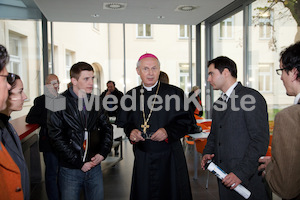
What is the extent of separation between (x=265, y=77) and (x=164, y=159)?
11.3ft

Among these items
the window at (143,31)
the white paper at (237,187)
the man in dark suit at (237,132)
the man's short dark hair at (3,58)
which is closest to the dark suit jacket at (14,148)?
the man's short dark hair at (3,58)

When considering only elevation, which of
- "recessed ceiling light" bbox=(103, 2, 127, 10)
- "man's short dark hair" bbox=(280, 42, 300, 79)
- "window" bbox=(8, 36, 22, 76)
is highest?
"recessed ceiling light" bbox=(103, 2, 127, 10)

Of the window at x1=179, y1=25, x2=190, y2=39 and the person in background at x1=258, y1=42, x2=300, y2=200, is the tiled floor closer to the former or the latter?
the person in background at x1=258, y1=42, x2=300, y2=200

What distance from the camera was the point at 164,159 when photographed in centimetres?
213

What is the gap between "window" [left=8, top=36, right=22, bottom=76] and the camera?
649cm

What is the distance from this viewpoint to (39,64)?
6.74 m

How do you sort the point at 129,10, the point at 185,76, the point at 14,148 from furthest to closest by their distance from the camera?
the point at 185,76
the point at 129,10
the point at 14,148

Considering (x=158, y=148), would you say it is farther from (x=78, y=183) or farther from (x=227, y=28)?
(x=227, y=28)

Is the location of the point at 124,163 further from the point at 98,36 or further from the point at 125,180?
the point at 98,36

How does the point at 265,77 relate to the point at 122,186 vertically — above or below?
above

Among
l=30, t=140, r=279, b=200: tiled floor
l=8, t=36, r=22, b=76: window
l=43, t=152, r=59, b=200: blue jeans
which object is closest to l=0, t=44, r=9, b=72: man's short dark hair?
l=43, t=152, r=59, b=200: blue jeans

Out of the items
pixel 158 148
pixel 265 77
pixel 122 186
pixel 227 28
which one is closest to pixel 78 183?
pixel 158 148

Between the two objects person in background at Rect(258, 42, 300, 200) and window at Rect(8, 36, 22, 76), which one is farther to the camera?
window at Rect(8, 36, 22, 76)

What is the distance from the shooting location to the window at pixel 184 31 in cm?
826
